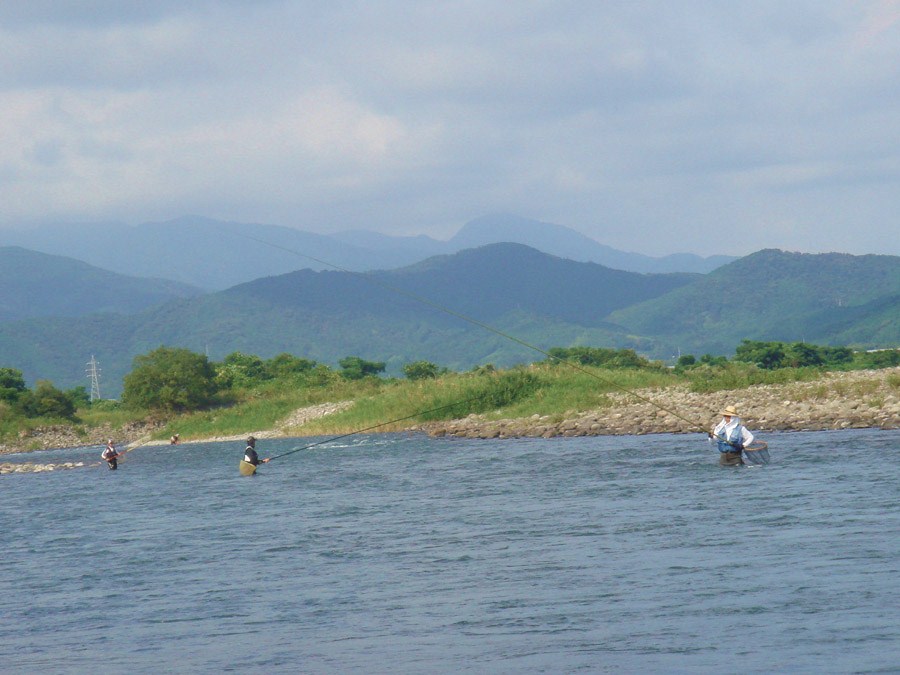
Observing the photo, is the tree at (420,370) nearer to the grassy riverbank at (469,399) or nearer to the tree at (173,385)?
the grassy riverbank at (469,399)

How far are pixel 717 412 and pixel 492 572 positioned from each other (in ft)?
84.0

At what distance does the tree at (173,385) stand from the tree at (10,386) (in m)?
9.93

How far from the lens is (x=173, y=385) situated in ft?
255

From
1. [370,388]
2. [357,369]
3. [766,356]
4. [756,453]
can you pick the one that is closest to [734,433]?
[756,453]

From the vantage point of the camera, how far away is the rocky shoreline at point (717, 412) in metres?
37.1

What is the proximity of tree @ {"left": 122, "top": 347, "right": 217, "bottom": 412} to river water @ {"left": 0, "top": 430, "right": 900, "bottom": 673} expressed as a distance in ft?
141

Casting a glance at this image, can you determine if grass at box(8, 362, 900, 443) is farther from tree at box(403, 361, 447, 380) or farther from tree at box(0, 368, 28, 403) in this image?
tree at box(403, 361, 447, 380)

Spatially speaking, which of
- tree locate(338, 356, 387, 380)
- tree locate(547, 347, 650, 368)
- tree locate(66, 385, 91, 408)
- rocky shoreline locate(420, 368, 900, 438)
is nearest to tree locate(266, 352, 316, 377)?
tree locate(338, 356, 387, 380)

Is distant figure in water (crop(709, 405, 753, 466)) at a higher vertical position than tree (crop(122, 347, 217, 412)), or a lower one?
lower

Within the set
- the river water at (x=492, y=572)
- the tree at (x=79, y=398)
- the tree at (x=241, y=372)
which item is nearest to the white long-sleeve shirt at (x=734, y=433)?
the river water at (x=492, y=572)

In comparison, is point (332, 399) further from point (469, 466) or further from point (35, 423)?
point (469, 466)

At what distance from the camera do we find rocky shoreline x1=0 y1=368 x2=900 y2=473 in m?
37.1

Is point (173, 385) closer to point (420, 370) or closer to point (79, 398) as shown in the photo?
point (420, 370)

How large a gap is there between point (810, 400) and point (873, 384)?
212 centimetres
